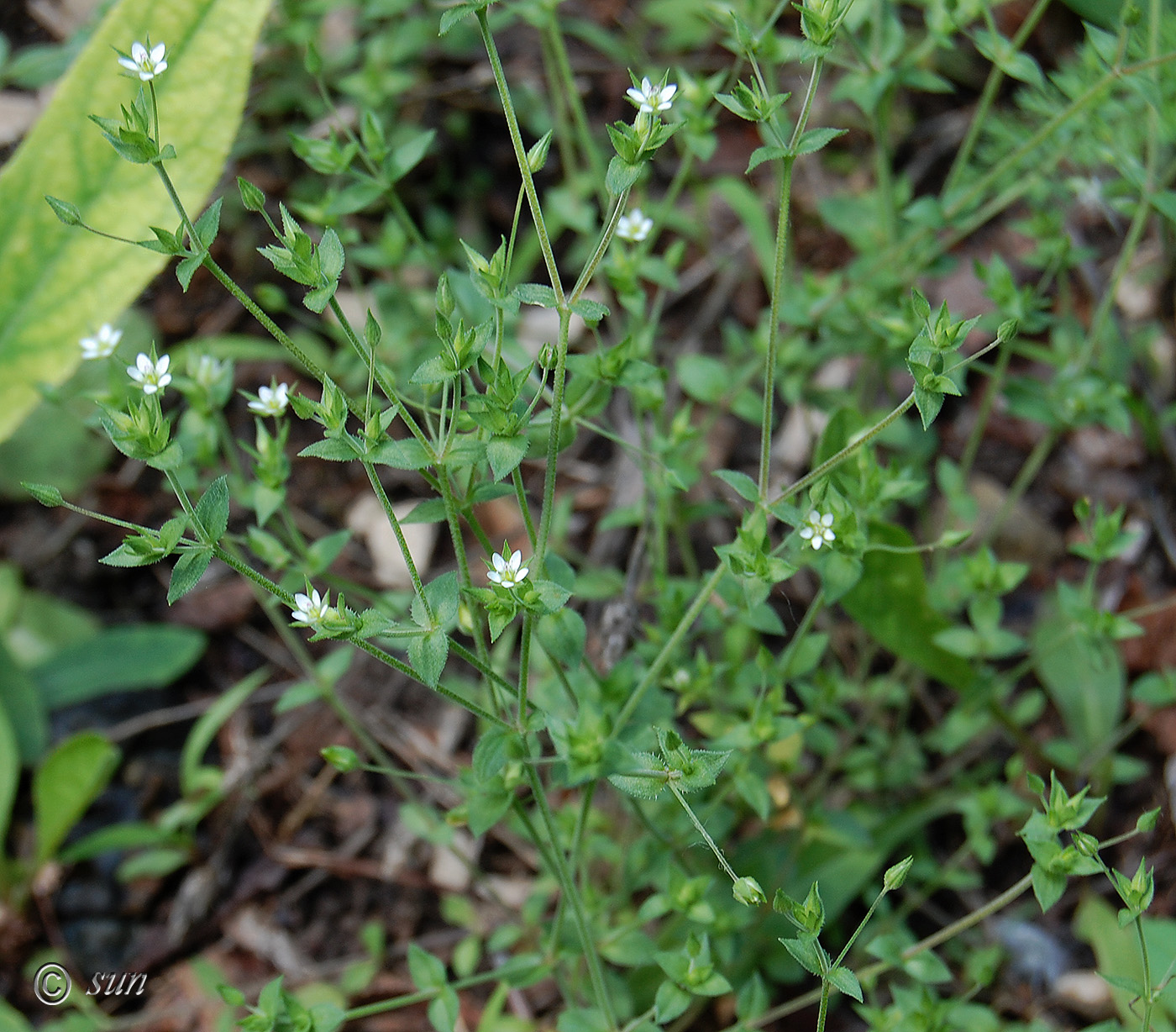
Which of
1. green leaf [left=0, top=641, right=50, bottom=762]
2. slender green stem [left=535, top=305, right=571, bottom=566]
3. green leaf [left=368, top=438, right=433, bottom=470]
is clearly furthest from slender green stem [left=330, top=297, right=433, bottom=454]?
green leaf [left=0, top=641, right=50, bottom=762]

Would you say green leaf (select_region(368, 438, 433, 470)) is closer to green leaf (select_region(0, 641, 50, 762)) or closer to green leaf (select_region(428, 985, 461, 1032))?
green leaf (select_region(428, 985, 461, 1032))

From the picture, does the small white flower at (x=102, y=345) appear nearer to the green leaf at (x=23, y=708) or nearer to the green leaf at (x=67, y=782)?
the green leaf at (x=67, y=782)

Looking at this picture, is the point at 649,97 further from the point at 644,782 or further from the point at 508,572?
the point at 644,782

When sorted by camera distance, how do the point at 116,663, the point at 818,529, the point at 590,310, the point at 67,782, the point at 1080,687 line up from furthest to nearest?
the point at 116,663 → the point at 1080,687 → the point at 67,782 → the point at 818,529 → the point at 590,310

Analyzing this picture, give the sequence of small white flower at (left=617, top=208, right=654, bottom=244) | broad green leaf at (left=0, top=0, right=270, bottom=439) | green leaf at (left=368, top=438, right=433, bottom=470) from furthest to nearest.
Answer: broad green leaf at (left=0, top=0, right=270, bottom=439) → small white flower at (left=617, top=208, right=654, bottom=244) → green leaf at (left=368, top=438, right=433, bottom=470)

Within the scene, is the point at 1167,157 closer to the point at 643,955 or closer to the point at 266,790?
the point at 643,955

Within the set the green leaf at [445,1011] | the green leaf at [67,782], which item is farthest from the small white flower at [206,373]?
the green leaf at [445,1011]

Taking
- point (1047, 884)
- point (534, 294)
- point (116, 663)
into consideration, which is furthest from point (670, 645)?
point (116, 663)
